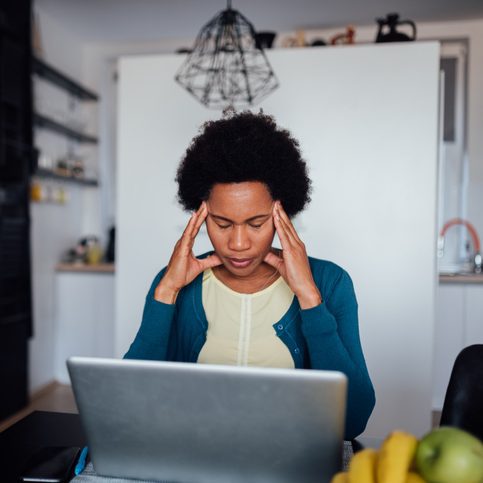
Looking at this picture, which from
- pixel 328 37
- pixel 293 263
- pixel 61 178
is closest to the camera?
pixel 293 263

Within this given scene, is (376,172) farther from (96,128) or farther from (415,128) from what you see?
(96,128)

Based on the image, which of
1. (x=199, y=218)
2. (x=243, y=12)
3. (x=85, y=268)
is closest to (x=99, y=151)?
(x=85, y=268)

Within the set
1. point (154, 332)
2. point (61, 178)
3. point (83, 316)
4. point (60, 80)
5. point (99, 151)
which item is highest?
point (60, 80)

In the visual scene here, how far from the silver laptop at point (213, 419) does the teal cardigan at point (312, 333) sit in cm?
38

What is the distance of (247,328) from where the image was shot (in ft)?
4.39

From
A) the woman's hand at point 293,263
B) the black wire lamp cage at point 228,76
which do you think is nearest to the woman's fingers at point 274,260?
the woman's hand at point 293,263

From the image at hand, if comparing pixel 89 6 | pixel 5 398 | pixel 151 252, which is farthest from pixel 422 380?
pixel 89 6

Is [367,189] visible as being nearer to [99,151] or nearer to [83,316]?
[83,316]

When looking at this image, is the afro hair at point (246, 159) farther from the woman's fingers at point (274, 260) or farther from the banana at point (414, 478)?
the banana at point (414, 478)

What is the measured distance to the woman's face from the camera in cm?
128

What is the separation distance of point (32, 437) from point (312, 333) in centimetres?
61

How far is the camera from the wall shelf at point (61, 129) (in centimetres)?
355

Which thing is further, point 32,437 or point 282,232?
point 282,232

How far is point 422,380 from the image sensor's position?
2062 millimetres
